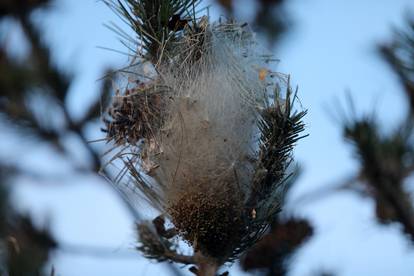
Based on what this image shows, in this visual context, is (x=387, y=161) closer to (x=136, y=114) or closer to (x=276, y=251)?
(x=276, y=251)

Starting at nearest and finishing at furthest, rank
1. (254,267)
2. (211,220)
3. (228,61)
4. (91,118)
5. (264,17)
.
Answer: (211,220) → (228,61) → (254,267) → (91,118) → (264,17)

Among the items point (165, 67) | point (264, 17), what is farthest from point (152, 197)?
point (264, 17)

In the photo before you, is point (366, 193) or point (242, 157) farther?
point (366, 193)

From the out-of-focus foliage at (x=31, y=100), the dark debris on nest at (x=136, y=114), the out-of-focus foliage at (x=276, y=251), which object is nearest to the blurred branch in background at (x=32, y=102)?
the out-of-focus foliage at (x=31, y=100)

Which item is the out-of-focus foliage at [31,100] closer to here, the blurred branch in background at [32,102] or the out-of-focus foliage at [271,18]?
the blurred branch in background at [32,102]

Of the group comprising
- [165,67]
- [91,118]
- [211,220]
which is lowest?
[211,220]

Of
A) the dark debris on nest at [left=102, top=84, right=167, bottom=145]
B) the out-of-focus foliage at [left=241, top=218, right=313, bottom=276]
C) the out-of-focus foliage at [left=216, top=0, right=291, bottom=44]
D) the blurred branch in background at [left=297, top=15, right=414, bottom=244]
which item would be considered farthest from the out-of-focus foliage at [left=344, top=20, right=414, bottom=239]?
the out-of-focus foliage at [left=216, top=0, right=291, bottom=44]

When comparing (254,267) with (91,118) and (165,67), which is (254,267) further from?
(91,118)

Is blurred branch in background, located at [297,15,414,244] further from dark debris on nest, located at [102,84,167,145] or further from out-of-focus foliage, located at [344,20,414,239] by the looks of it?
dark debris on nest, located at [102,84,167,145]
